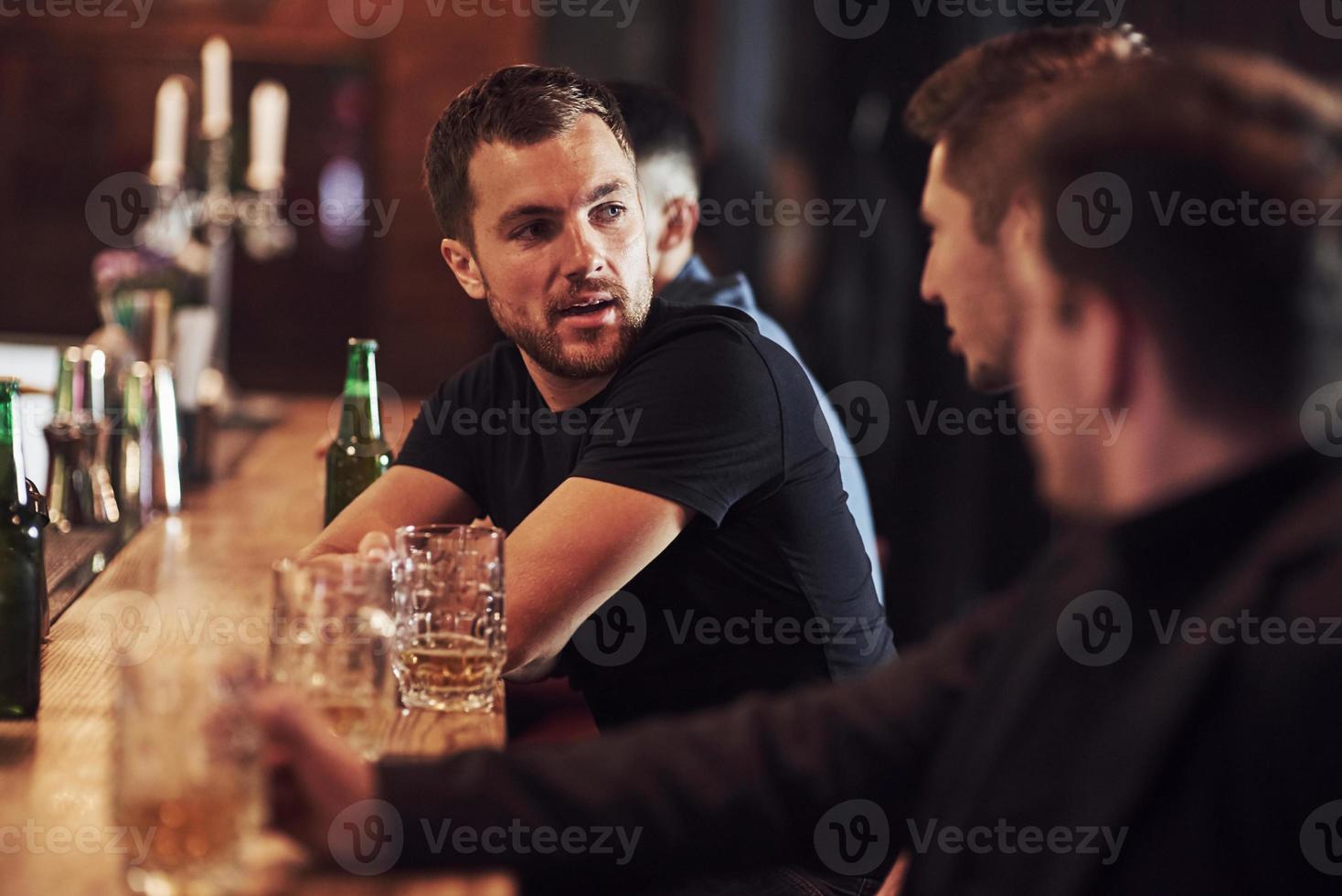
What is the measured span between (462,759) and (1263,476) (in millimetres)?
522

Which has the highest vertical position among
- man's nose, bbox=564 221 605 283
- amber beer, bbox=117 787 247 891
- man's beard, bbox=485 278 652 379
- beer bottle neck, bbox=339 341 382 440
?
man's nose, bbox=564 221 605 283

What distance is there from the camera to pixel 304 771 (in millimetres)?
900

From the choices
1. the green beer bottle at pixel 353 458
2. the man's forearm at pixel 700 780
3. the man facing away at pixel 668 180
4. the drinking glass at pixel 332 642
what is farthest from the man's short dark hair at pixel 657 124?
the man's forearm at pixel 700 780

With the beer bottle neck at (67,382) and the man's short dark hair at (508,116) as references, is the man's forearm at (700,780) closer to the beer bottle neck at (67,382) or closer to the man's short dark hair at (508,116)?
the man's short dark hair at (508,116)

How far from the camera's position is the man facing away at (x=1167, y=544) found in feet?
2.48

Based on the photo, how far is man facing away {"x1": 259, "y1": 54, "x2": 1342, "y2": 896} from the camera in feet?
2.48

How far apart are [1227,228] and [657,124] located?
1.99 meters

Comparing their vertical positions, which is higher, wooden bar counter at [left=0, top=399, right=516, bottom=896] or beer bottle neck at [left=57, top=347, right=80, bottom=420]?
beer bottle neck at [left=57, top=347, right=80, bottom=420]

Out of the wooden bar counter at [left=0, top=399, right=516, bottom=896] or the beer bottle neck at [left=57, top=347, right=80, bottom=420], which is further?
the beer bottle neck at [left=57, top=347, right=80, bottom=420]

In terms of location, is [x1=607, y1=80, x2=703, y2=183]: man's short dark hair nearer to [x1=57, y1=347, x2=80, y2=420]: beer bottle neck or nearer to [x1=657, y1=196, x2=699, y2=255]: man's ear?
[x1=657, y1=196, x2=699, y2=255]: man's ear

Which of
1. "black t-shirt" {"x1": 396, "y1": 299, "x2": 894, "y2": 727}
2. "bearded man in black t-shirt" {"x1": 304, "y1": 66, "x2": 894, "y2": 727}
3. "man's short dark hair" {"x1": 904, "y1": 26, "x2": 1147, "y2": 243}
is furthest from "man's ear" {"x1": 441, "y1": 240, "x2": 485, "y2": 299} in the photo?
"man's short dark hair" {"x1": 904, "y1": 26, "x2": 1147, "y2": 243}

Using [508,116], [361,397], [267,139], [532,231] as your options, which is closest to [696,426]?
[532,231]

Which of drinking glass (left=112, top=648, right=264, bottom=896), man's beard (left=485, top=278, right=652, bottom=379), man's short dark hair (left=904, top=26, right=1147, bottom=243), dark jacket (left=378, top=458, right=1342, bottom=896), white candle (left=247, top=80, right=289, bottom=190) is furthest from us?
white candle (left=247, top=80, right=289, bottom=190)

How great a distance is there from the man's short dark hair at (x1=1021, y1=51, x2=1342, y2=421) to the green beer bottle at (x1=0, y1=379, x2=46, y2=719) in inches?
38.3
